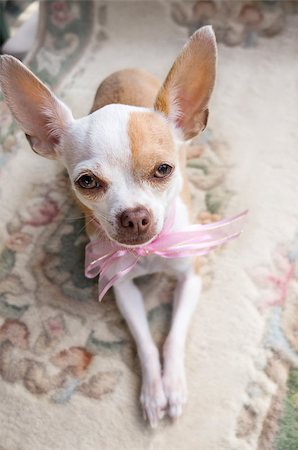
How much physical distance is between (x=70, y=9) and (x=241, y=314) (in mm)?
1831

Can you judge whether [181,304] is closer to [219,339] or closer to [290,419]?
[219,339]

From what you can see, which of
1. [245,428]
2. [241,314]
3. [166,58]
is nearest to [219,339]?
[241,314]

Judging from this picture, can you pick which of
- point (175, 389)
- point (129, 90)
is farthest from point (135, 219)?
point (129, 90)

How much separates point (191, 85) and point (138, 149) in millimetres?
245

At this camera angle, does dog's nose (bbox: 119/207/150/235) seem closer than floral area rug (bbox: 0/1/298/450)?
Yes

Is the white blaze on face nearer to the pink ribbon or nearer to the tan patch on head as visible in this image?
the tan patch on head

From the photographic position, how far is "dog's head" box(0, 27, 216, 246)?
4.01 feet

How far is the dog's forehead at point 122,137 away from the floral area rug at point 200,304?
1.98ft

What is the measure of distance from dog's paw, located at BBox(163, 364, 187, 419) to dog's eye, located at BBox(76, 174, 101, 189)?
23.2 inches

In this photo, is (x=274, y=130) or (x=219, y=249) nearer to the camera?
(x=219, y=249)

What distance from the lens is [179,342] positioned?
1.54 meters

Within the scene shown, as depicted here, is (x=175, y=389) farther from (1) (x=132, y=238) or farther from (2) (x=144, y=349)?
(1) (x=132, y=238)

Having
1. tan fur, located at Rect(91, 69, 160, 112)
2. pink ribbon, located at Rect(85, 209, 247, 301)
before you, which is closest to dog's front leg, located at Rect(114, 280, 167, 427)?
pink ribbon, located at Rect(85, 209, 247, 301)

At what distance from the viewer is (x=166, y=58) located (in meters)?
2.53
